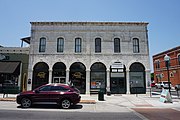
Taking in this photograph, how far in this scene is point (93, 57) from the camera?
22.9 meters

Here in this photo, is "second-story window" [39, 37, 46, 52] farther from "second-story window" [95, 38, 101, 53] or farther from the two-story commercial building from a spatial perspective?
"second-story window" [95, 38, 101, 53]

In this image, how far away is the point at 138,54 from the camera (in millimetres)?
23078

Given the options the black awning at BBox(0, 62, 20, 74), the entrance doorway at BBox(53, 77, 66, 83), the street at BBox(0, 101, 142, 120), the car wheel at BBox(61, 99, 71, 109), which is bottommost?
the street at BBox(0, 101, 142, 120)

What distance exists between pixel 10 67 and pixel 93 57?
11.3 m

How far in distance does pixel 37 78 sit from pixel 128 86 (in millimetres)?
12670

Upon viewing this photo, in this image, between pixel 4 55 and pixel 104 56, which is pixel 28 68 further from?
pixel 104 56

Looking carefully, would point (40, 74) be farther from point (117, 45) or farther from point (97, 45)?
point (117, 45)

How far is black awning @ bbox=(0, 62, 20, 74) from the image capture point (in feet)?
70.9

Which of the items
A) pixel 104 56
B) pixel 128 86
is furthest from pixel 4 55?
pixel 128 86

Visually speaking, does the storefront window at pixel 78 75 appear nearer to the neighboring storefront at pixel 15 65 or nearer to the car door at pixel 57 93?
the neighboring storefront at pixel 15 65

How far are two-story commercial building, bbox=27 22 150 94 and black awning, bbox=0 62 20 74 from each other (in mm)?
1651

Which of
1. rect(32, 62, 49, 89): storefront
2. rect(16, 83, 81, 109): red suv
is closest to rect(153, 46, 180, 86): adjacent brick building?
rect(32, 62, 49, 89): storefront

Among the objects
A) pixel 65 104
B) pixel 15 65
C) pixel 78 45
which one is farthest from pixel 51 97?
pixel 15 65

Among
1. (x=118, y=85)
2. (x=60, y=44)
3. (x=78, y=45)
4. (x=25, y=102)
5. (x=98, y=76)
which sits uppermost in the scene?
(x=60, y=44)
